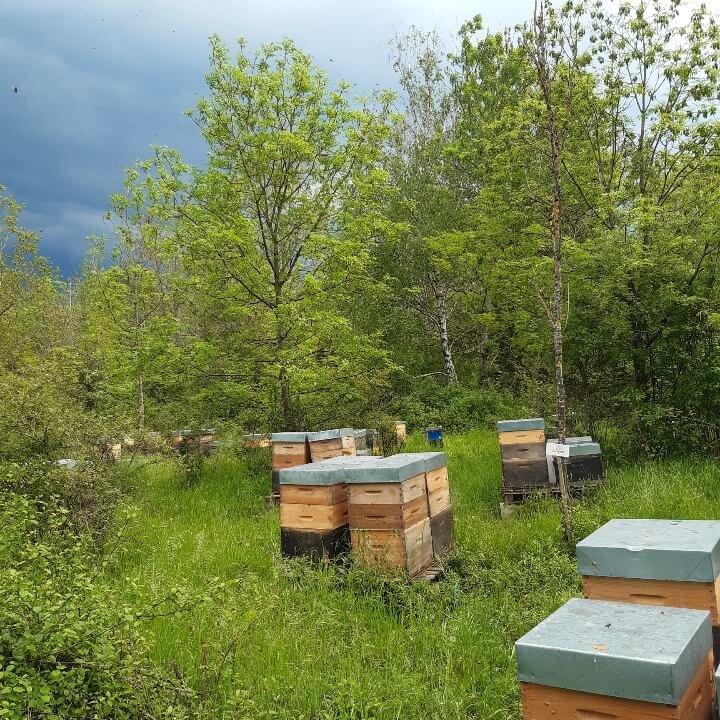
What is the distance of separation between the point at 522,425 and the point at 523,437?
0.18 metres

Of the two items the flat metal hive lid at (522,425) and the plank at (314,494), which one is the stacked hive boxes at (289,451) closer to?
the flat metal hive lid at (522,425)

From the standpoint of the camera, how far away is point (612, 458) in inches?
385

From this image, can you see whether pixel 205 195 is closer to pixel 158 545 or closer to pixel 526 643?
pixel 158 545

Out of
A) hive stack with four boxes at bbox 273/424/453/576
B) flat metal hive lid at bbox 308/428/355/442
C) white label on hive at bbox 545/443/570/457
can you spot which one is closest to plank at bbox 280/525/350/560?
hive stack with four boxes at bbox 273/424/453/576

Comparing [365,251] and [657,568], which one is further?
[365,251]

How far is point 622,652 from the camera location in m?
2.03

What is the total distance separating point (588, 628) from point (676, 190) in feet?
35.3

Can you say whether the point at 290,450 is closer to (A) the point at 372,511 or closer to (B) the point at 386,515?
(A) the point at 372,511

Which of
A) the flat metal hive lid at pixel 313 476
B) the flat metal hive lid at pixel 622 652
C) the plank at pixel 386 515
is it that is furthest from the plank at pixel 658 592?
the flat metal hive lid at pixel 313 476

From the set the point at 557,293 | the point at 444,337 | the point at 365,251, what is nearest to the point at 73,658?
the point at 557,293

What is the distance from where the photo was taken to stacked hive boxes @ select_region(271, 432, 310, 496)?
8336 mm

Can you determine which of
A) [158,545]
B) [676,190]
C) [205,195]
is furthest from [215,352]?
[676,190]

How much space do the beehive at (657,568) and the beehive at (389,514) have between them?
1.95 meters

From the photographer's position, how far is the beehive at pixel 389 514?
4828 millimetres
